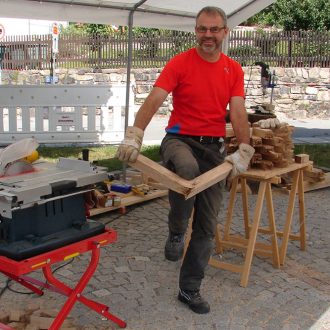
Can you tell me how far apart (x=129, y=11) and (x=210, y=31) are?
348cm

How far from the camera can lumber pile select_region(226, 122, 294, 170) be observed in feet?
14.2

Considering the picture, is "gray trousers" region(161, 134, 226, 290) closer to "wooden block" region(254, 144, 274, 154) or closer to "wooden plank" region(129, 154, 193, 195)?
"wooden plank" region(129, 154, 193, 195)

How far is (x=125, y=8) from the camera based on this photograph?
6613 millimetres

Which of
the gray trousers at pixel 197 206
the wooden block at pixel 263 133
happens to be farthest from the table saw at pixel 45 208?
the wooden block at pixel 263 133

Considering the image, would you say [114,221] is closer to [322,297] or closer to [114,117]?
[322,297]

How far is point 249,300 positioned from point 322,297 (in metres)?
0.58

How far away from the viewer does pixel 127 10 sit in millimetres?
6652

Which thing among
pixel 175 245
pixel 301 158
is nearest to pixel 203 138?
pixel 175 245

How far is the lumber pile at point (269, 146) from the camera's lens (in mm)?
4328

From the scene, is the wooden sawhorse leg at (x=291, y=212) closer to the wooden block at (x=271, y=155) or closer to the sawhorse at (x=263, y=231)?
the sawhorse at (x=263, y=231)

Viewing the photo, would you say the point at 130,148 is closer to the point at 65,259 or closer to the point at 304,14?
the point at 65,259

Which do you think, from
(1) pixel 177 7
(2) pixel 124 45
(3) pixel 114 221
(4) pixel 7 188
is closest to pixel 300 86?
(2) pixel 124 45

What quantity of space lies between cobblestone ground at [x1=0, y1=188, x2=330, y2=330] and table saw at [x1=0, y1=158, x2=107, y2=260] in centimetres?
90

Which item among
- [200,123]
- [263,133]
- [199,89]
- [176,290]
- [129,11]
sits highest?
[129,11]
